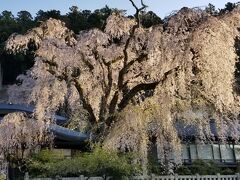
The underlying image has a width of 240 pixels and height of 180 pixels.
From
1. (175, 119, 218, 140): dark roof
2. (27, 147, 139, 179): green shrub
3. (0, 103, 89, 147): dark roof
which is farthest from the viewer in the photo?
(0, 103, 89, 147): dark roof

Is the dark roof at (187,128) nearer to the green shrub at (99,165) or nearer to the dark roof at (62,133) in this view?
the green shrub at (99,165)

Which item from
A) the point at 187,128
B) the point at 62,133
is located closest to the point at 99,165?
the point at 187,128

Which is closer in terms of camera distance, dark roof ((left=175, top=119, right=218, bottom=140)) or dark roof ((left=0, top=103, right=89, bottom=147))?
dark roof ((left=175, top=119, right=218, bottom=140))

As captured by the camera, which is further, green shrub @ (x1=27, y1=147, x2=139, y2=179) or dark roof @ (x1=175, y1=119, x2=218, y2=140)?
dark roof @ (x1=175, y1=119, x2=218, y2=140)

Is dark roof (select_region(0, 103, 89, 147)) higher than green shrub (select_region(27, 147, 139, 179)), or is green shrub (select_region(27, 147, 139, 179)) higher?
dark roof (select_region(0, 103, 89, 147))

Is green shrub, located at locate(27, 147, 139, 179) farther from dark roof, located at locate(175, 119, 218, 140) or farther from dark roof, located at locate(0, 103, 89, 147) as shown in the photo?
dark roof, located at locate(0, 103, 89, 147)

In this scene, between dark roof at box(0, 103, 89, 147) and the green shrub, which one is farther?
dark roof at box(0, 103, 89, 147)

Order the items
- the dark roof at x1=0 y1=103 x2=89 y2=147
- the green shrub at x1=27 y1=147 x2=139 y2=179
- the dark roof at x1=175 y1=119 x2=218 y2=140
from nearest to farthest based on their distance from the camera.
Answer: the green shrub at x1=27 y1=147 x2=139 y2=179, the dark roof at x1=175 y1=119 x2=218 y2=140, the dark roof at x1=0 y1=103 x2=89 y2=147

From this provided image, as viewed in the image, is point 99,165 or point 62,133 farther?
point 62,133

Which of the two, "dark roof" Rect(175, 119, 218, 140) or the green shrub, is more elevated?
"dark roof" Rect(175, 119, 218, 140)

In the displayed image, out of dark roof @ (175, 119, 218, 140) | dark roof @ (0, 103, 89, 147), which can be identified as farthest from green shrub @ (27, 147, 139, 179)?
dark roof @ (0, 103, 89, 147)

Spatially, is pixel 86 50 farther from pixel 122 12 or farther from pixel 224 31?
pixel 224 31

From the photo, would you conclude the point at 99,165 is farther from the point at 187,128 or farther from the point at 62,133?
the point at 62,133

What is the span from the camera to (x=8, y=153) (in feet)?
43.9
